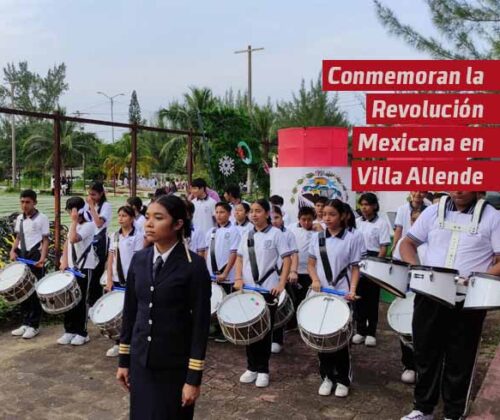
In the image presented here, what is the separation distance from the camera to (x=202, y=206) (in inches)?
271

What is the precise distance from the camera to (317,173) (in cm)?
855

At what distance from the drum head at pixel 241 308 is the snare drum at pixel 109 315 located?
0.97 m

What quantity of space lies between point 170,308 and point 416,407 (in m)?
2.10

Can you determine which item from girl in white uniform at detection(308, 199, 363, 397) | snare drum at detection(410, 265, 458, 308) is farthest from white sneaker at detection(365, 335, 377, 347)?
snare drum at detection(410, 265, 458, 308)

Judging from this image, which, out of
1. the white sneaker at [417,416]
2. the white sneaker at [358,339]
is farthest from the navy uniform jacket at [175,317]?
the white sneaker at [358,339]

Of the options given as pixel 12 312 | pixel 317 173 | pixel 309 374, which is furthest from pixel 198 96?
pixel 309 374

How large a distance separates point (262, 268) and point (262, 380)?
0.93 meters

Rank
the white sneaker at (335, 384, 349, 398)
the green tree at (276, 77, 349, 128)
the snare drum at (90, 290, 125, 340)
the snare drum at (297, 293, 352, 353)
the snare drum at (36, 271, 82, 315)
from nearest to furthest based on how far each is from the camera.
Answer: the snare drum at (297, 293, 352, 353), the white sneaker at (335, 384, 349, 398), the snare drum at (90, 290, 125, 340), the snare drum at (36, 271, 82, 315), the green tree at (276, 77, 349, 128)

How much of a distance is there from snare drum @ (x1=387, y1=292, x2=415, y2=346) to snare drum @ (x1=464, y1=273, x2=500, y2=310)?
939 mm

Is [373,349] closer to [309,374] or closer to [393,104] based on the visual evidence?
[309,374]

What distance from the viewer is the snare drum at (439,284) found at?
3176mm

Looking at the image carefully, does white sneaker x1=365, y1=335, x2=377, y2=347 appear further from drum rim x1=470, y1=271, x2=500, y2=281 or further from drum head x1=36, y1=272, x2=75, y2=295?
drum head x1=36, y1=272, x2=75, y2=295

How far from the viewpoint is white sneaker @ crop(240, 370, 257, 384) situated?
4473 millimetres

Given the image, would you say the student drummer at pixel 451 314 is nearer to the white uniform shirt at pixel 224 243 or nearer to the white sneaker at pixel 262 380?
the white sneaker at pixel 262 380
